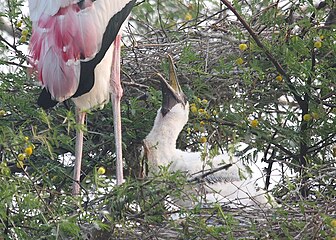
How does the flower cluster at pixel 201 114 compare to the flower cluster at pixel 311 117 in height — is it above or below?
above

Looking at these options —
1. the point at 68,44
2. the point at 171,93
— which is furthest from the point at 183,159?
the point at 68,44

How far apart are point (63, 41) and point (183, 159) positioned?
29.1 inches

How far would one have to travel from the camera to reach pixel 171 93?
495 centimetres

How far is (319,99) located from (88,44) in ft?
3.40

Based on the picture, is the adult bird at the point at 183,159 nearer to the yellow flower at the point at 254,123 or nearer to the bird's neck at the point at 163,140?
the bird's neck at the point at 163,140

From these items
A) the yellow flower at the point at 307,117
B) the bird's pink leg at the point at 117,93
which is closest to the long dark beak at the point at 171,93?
the bird's pink leg at the point at 117,93

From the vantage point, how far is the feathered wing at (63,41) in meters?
4.43

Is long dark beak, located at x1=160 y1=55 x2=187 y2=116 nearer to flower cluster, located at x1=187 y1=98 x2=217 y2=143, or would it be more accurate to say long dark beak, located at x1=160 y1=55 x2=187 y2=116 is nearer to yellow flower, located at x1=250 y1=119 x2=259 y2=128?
flower cluster, located at x1=187 y1=98 x2=217 y2=143

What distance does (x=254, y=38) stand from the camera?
4.69 m

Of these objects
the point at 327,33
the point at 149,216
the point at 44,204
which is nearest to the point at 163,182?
the point at 149,216

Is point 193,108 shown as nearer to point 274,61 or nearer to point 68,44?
point 274,61

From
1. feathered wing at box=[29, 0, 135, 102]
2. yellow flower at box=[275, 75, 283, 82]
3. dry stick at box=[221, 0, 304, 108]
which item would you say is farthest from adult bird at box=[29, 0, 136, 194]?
yellow flower at box=[275, 75, 283, 82]

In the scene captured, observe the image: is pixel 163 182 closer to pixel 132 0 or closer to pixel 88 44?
pixel 88 44

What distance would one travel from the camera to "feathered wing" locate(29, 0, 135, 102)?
14.5 feet
